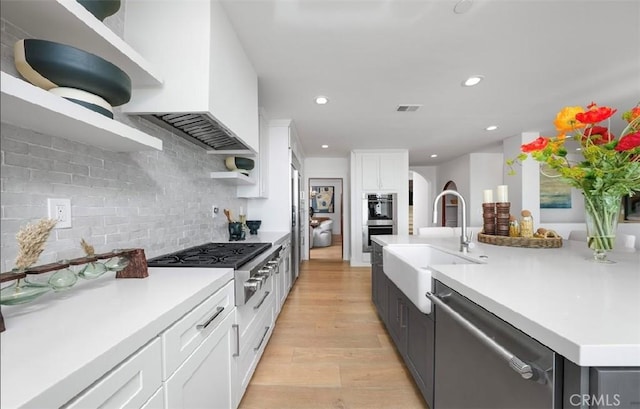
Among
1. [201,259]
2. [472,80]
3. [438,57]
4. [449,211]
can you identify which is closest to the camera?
[201,259]

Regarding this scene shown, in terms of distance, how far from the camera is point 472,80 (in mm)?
2404

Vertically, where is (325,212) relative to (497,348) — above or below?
above

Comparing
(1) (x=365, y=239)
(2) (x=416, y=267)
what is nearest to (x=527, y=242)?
(2) (x=416, y=267)

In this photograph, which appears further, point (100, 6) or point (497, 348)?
point (100, 6)

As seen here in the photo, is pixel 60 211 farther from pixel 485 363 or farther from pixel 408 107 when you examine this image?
pixel 408 107

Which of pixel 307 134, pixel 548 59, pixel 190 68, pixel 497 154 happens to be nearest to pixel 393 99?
pixel 548 59

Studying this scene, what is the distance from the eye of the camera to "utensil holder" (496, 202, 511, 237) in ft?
6.92

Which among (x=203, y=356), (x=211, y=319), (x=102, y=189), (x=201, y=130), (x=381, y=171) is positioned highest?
(x=381, y=171)

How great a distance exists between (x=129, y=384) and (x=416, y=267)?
1.23m

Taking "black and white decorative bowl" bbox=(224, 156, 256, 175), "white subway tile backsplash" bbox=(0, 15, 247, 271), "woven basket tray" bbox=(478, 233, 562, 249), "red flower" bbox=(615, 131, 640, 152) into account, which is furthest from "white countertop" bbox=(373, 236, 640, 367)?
"black and white decorative bowl" bbox=(224, 156, 256, 175)

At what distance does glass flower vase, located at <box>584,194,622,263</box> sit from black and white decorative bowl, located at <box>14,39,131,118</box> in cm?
222

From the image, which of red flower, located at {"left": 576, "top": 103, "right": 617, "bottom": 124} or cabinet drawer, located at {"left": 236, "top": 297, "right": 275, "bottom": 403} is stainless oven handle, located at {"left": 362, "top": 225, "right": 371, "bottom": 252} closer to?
cabinet drawer, located at {"left": 236, "top": 297, "right": 275, "bottom": 403}

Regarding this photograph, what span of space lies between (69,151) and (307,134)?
3.42 metres

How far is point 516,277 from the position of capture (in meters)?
1.03
